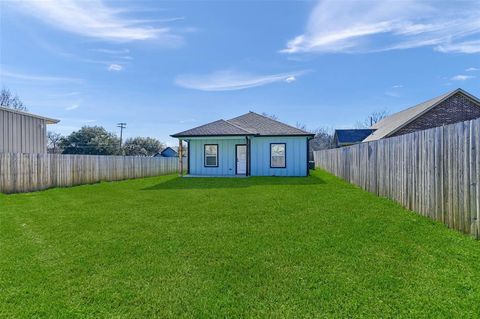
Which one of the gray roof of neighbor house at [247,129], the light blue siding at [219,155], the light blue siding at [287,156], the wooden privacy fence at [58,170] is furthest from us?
the light blue siding at [219,155]

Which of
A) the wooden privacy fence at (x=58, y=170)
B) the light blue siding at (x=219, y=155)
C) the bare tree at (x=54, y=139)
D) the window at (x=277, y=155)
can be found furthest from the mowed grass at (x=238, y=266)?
the bare tree at (x=54, y=139)

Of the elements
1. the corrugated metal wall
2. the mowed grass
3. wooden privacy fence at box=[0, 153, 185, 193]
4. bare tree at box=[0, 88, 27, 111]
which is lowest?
the mowed grass

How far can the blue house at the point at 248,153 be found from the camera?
60.4 feet

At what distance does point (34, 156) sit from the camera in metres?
12.3

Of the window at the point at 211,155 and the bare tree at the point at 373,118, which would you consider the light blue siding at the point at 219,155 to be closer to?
the window at the point at 211,155

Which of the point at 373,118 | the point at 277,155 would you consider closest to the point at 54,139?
the point at 277,155

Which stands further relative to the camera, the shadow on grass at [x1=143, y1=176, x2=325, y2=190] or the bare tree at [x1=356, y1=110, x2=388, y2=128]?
the bare tree at [x1=356, y1=110, x2=388, y2=128]

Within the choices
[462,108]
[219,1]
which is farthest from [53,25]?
[462,108]

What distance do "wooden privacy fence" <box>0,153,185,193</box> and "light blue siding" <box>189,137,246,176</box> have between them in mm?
4189

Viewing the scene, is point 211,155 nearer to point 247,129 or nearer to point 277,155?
point 247,129

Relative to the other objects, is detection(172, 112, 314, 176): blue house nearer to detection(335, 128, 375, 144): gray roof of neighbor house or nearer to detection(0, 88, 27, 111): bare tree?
detection(335, 128, 375, 144): gray roof of neighbor house

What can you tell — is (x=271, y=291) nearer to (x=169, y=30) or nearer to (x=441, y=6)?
(x=441, y=6)

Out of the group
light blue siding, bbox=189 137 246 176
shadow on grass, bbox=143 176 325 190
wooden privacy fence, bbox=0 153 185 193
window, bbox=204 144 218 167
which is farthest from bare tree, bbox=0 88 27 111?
shadow on grass, bbox=143 176 325 190

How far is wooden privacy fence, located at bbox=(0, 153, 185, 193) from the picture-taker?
11320 millimetres
